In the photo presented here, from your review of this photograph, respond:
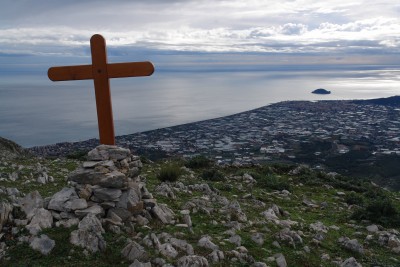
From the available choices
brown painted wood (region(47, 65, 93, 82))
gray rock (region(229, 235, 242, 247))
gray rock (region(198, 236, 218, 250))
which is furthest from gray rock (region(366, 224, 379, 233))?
brown painted wood (region(47, 65, 93, 82))

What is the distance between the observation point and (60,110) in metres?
110

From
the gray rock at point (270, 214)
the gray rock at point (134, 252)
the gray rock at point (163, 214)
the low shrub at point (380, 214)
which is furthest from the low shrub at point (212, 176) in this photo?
the gray rock at point (134, 252)

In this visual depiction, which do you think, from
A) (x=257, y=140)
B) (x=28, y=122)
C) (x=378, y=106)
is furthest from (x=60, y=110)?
(x=378, y=106)

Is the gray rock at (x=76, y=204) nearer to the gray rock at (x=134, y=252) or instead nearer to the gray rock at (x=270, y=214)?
the gray rock at (x=134, y=252)

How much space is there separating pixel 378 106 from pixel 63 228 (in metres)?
102

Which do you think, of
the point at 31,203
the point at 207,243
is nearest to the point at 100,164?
the point at 31,203

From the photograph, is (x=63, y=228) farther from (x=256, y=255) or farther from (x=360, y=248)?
(x=360, y=248)

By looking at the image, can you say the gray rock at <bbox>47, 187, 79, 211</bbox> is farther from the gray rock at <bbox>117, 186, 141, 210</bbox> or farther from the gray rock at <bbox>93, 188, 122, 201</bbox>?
the gray rock at <bbox>117, 186, 141, 210</bbox>

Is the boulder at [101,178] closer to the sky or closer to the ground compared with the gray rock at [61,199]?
closer to the sky

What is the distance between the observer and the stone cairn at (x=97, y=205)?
628 centimetres

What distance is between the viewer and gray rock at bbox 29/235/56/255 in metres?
5.91

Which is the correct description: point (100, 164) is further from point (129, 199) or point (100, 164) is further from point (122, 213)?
point (122, 213)

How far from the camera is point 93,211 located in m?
6.74

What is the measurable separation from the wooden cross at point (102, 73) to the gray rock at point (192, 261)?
341 centimetres
